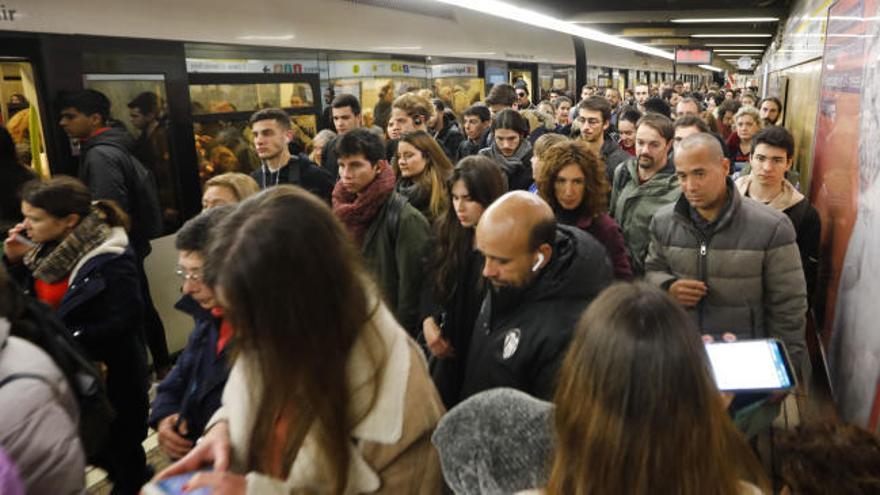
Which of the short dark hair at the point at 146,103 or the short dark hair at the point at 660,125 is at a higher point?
the short dark hair at the point at 146,103

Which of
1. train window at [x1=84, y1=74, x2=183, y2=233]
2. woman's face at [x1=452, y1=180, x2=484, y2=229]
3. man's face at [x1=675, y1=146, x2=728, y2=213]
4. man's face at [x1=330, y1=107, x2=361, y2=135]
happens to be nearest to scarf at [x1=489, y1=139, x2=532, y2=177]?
man's face at [x1=330, y1=107, x2=361, y2=135]

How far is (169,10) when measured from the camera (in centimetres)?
403

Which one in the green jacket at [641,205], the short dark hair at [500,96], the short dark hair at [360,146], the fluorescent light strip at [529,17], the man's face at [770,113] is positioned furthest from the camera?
the fluorescent light strip at [529,17]

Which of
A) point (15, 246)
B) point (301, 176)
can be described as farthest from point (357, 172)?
point (15, 246)

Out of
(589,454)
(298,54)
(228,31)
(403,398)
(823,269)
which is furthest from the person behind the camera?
(298,54)

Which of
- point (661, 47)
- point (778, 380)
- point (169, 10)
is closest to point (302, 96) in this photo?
point (169, 10)

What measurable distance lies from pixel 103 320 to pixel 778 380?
7.98ft

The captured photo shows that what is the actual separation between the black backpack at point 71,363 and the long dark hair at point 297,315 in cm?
94

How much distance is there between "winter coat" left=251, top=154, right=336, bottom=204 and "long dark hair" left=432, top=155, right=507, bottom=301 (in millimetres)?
1360

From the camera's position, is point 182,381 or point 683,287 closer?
point 182,381

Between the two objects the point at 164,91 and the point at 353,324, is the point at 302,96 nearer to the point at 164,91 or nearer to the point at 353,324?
the point at 164,91

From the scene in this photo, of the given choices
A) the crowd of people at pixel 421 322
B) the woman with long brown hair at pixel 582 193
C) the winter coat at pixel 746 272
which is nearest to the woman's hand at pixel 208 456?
the crowd of people at pixel 421 322

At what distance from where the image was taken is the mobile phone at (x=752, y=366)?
5.46ft

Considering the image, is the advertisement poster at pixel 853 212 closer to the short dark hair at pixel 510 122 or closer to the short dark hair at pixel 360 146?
the short dark hair at pixel 510 122
